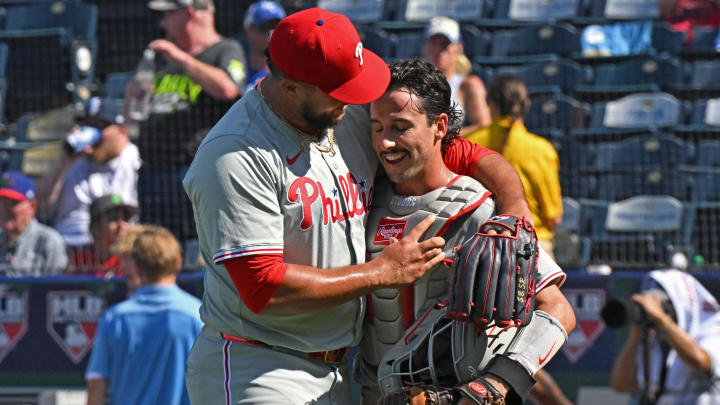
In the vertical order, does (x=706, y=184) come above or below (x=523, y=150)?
below

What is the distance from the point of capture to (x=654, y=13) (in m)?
9.35

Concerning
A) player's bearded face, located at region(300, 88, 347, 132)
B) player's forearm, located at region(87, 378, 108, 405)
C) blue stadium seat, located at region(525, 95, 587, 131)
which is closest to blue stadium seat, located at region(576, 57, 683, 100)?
blue stadium seat, located at region(525, 95, 587, 131)

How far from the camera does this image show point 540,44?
30.4ft

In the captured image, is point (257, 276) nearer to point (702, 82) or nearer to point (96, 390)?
point (96, 390)

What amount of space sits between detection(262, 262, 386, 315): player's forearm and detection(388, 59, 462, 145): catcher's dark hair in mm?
528

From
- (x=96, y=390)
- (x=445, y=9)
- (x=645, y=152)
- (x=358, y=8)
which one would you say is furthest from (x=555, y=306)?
(x=358, y=8)

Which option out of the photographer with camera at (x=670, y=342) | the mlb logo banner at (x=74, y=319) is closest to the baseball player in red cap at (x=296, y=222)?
the photographer with camera at (x=670, y=342)

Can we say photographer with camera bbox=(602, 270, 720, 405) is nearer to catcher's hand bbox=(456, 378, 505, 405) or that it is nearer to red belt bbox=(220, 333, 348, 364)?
red belt bbox=(220, 333, 348, 364)

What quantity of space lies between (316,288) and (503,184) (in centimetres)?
69

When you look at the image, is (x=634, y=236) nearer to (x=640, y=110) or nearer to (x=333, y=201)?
(x=640, y=110)

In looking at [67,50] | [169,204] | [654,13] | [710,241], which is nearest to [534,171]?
[710,241]

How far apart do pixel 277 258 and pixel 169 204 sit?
418 cm

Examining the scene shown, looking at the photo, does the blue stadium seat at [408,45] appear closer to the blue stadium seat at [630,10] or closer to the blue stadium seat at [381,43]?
the blue stadium seat at [381,43]

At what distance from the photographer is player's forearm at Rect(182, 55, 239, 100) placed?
6.44m
